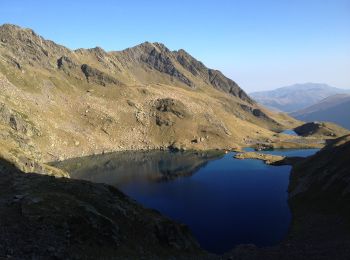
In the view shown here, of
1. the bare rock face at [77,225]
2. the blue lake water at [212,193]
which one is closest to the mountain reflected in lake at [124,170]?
the blue lake water at [212,193]

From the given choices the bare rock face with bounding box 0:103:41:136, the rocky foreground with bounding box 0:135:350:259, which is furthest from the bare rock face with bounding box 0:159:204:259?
the bare rock face with bounding box 0:103:41:136

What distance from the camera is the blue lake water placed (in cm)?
9200

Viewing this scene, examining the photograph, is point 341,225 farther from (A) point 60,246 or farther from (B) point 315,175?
(A) point 60,246

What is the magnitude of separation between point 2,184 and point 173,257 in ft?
95.4

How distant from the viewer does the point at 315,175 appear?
118000mm

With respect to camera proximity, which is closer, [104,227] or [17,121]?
[104,227]

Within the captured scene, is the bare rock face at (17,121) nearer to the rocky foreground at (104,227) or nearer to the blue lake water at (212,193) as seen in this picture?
the blue lake water at (212,193)

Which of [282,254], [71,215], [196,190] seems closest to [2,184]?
[71,215]

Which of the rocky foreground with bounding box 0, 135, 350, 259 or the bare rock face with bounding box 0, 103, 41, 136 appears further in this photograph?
the bare rock face with bounding box 0, 103, 41, 136

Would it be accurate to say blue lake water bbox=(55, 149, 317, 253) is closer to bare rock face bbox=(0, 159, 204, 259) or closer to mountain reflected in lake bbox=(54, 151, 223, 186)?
mountain reflected in lake bbox=(54, 151, 223, 186)

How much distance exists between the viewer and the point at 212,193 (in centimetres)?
12962

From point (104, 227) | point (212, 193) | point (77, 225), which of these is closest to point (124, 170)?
point (212, 193)

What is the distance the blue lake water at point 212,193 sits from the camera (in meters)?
92.0

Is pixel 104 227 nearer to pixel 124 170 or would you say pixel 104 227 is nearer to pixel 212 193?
pixel 212 193
